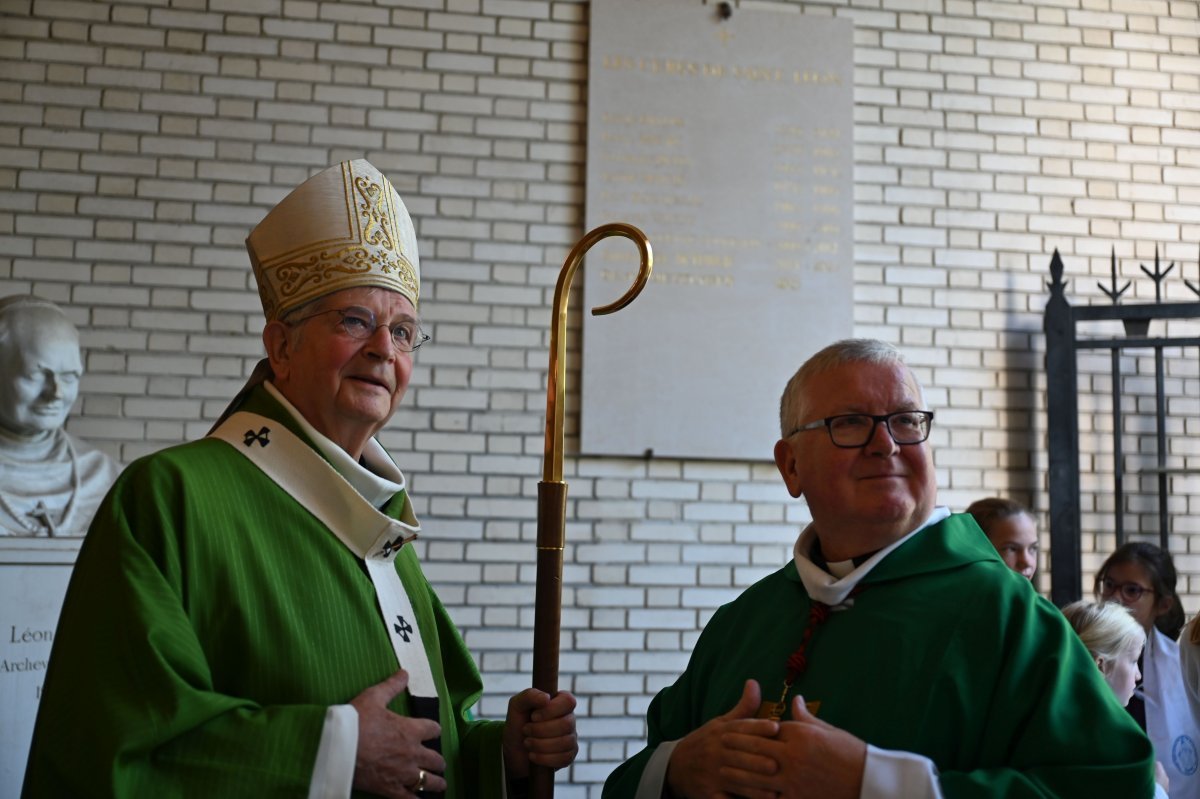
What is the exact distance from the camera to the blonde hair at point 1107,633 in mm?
3875

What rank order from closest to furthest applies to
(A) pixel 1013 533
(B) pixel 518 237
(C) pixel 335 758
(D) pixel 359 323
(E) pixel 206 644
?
(C) pixel 335 758
(E) pixel 206 644
(D) pixel 359 323
(A) pixel 1013 533
(B) pixel 518 237

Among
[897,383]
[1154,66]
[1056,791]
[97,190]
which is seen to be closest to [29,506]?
[97,190]

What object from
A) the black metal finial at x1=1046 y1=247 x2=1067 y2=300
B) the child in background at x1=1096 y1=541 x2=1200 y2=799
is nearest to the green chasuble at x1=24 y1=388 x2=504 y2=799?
→ the child in background at x1=1096 y1=541 x2=1200 y2=799

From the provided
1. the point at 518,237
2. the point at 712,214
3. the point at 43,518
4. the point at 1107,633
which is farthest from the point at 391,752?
the point at 712,214

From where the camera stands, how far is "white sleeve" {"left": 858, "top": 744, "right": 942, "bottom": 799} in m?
2.10

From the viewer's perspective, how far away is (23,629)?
4094 millimetres

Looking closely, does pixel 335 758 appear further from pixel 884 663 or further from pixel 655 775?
pixel 884 663

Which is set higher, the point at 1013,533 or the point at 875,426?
the point at 875,426

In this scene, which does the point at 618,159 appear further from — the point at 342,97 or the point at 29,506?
the point at 29,506

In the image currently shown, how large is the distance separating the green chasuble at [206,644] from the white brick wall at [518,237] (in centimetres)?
309

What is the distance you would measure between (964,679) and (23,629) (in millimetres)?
3143

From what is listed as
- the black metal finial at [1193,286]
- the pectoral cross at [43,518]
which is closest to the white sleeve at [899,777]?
the pectoral cross at [43,518]

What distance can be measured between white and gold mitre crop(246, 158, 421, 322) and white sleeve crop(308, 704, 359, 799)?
35.1 inches

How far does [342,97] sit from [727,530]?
8.75ft
